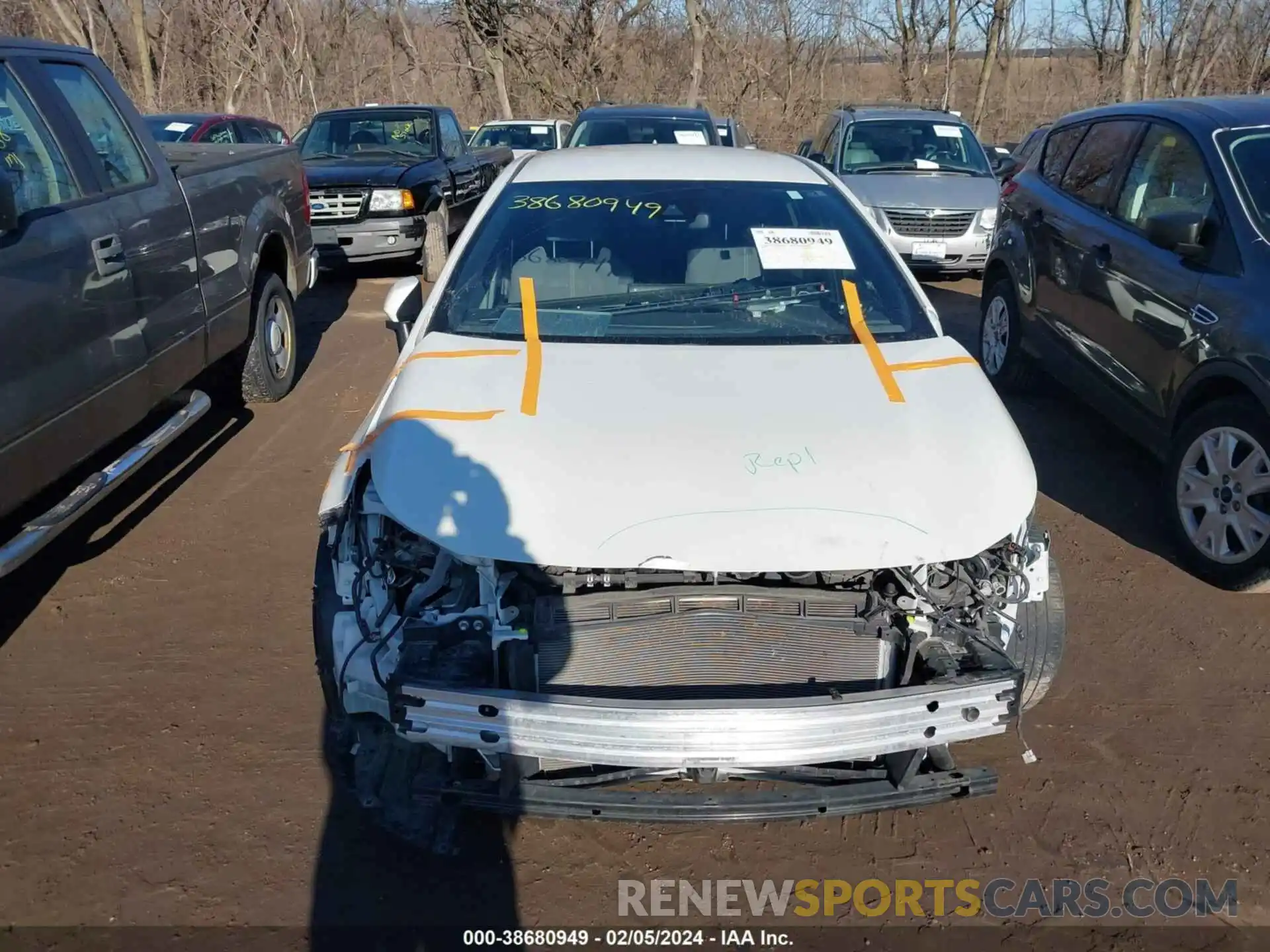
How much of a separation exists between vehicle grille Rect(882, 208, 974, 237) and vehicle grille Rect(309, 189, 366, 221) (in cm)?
522

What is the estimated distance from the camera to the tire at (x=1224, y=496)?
3.93 meters

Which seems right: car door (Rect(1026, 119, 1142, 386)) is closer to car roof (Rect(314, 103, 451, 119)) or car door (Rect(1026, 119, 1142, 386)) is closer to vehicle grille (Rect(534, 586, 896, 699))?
vehicle grille (Rect(534, 586, 896, 699))

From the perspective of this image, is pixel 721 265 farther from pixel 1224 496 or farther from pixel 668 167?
pixel 1224 496

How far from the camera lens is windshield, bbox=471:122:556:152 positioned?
56.5 ft

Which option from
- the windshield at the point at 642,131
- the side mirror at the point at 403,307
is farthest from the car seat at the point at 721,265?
the windshield at the point at 642,131

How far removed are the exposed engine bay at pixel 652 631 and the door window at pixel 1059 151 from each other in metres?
4.16

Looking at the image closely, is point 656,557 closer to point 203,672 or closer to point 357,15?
point 203,672

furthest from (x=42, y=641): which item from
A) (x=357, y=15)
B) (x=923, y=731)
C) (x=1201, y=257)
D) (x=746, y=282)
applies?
(x=357, y=15)

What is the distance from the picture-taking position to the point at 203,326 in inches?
206

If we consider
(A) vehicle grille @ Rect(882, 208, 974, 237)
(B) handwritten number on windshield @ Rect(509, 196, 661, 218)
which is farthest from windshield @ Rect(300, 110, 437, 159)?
(B) handwritten number on windshield @ Rect(509, 196, 661, 218)

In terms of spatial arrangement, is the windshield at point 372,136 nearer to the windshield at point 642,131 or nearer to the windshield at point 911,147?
the windshield at point 642,131

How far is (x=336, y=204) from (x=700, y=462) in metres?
8.26

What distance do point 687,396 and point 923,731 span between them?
1.15 meters

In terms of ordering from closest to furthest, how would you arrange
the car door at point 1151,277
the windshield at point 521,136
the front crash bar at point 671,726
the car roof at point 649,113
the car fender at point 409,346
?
the front crash bar at point 671,726, the car fender at point 409,346, the car door at point 1151,277, the car roof at point 649,113, the windshield at point 521,136
